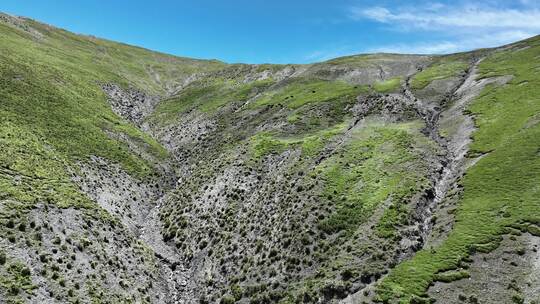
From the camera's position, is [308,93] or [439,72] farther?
[439,72]

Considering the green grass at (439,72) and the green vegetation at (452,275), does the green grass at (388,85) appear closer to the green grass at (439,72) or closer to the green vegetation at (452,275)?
the green grass at (439,72)

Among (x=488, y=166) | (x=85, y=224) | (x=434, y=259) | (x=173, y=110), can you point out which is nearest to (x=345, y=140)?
(x=488, y=166)

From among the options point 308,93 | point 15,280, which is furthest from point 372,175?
point 308,93

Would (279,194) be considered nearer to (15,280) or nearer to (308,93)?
(15,280)

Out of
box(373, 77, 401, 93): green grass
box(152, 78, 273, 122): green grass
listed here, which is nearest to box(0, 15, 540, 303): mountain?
box(373, 77, 401, 93): green grass

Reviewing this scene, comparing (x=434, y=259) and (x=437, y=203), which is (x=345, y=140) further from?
(x=434, y=259)

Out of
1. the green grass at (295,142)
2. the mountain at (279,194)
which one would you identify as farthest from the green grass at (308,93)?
the green grass at (295,142)
